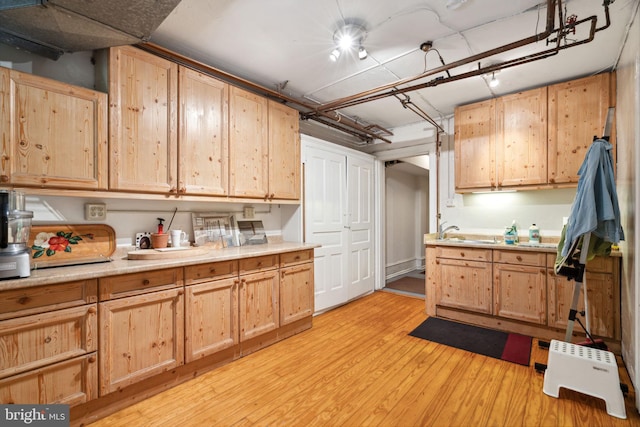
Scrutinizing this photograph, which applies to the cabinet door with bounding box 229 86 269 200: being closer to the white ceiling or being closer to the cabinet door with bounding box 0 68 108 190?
the white ceiling

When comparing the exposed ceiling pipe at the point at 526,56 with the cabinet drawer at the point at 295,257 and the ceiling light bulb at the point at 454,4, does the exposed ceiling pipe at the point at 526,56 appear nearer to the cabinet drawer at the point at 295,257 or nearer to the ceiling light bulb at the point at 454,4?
the ceiling light bulb at the point at 454,4

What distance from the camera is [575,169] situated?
121 inches

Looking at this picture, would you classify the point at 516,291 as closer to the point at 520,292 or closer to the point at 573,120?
the point at 520,292

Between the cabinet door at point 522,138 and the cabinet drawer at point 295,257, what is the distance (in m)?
2.48

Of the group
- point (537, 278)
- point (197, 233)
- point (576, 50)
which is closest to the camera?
point (576, 50)

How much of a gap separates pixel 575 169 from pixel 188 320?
4050 millimetres

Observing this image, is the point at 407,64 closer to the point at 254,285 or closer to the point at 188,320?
the point at 254,285

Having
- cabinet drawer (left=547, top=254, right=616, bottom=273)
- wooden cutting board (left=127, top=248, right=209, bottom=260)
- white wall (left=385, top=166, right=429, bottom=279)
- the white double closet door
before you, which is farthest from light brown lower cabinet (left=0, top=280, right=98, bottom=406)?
white wall (left=385, top=166, right=429, bottom=279)

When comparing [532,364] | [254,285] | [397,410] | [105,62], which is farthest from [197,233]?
[532,364]

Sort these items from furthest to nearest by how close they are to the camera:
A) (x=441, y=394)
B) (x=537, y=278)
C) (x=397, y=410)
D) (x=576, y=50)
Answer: (x=537, y=278)
(x=576, y=50)
(x=441, y=394)
(x=397, y=410)

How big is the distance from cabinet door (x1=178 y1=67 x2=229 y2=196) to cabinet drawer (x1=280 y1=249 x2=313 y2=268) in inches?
34.4

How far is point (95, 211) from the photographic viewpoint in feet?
7.34

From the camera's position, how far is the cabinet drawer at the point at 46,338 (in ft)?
4.99

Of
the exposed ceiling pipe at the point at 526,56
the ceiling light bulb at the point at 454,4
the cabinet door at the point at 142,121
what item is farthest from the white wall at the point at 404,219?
the cabinet door at the point at 142,121
